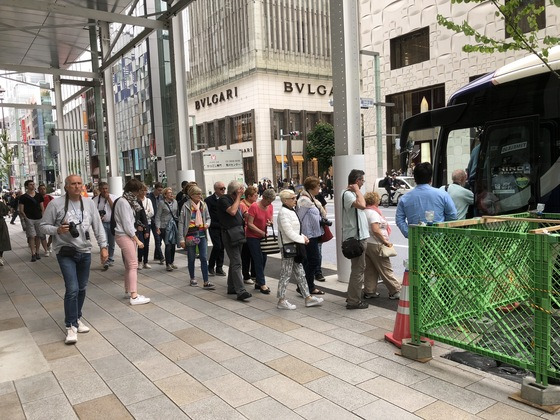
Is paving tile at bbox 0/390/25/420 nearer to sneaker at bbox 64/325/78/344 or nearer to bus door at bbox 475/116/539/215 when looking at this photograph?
sneaker at bbox 64/325/78/344

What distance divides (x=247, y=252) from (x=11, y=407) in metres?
4.69

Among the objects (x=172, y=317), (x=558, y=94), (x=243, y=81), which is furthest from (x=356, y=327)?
(x=243, y=81)

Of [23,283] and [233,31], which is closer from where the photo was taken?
[23,283]

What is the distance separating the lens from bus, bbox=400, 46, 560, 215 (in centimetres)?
642

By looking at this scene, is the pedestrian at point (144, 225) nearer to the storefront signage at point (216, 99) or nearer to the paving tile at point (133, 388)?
the paving tile at point (133, 388)

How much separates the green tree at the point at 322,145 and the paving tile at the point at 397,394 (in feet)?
161

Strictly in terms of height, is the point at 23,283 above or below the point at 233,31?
below

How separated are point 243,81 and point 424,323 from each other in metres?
56.9

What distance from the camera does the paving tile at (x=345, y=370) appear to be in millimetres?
4195

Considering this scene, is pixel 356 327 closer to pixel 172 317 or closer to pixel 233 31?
pixel 172 317

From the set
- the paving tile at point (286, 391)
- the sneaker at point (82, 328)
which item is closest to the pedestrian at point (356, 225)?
the paving tile at point (286, 391)

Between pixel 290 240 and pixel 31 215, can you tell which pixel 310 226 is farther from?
pixel 31 215

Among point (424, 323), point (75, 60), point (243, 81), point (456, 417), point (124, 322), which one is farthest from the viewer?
point (243, 81)

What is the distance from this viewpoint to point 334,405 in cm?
372
